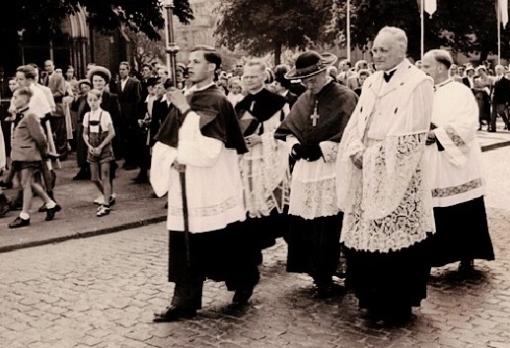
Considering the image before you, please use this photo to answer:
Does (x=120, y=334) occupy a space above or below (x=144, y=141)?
below

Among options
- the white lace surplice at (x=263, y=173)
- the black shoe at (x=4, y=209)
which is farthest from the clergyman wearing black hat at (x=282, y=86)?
the black shoe at (x=4, y=209)

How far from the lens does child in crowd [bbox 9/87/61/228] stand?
10.1 meters

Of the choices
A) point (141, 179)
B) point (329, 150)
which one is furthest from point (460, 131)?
point (141, 179)

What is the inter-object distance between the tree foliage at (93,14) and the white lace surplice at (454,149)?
32.6ft

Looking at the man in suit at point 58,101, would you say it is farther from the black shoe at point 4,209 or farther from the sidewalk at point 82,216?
the black shoe at point 4,209

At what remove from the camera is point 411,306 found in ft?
19.1

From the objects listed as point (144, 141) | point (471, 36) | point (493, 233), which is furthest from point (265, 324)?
point (471, 36)

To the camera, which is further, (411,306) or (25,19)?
(25,19)

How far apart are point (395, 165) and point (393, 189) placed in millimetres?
171

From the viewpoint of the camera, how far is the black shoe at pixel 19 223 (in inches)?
398

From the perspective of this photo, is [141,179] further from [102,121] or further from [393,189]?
[393,189]

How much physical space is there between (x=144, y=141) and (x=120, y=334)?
8364 millimetres

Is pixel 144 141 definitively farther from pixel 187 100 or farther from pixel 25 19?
pixel 187 100

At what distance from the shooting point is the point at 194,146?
5.88 meters
